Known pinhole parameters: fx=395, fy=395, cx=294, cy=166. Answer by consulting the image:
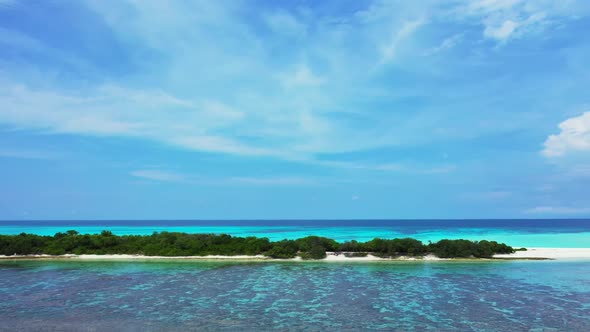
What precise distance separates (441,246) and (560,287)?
12.6 meters

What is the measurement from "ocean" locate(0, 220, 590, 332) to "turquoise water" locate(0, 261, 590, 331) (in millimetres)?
43

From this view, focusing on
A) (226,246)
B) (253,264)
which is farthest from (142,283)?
(226,246)

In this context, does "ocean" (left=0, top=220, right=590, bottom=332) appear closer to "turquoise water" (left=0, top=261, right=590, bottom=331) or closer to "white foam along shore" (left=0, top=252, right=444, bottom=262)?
"turquoise water" (left=0, top=261, right=590, bottom=331)

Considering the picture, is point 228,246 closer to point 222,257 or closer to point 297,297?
point 222,257

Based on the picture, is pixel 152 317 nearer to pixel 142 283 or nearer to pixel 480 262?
pixel 142 283

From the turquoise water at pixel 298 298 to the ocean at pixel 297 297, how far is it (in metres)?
0.04

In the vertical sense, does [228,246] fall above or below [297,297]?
above

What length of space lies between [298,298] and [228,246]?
58.2 ft

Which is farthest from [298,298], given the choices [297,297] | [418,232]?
[418,232]

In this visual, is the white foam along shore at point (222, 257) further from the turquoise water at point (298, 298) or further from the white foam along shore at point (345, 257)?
the turquoise water at point (298, 298)

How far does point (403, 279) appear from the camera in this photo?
22.1 m

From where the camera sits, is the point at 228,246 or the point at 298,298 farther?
the point at 228,246

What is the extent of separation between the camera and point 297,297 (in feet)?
57.5

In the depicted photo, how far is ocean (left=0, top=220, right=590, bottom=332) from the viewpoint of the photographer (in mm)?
13523
